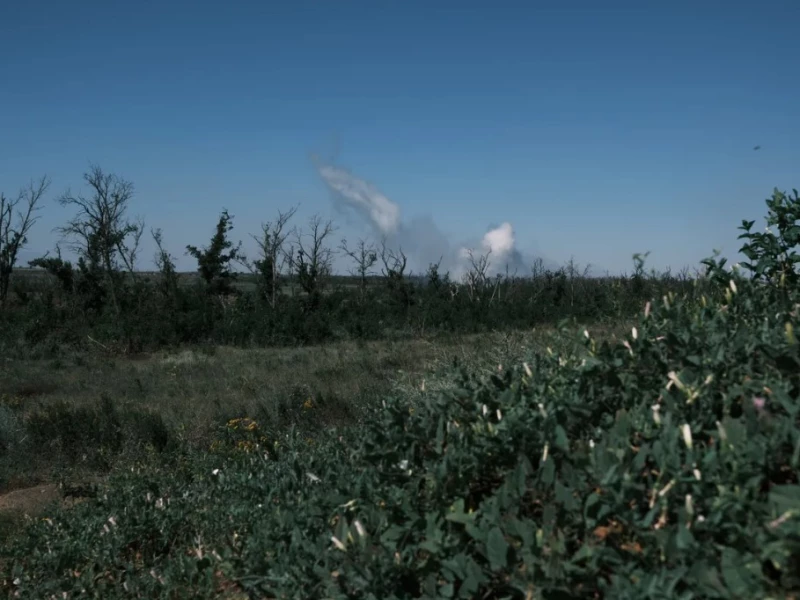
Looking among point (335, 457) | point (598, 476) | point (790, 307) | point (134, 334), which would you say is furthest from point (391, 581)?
point (134, 334)

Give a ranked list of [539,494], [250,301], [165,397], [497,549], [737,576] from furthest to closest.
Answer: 1. [250,301]
2. [165,397]
3. [539,494]
4. [497,549]
5. [737,576]

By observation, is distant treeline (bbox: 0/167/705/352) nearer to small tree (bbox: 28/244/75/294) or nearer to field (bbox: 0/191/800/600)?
small tree (bbox: 28/244/75/294)

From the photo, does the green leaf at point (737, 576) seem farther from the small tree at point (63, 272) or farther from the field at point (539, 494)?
the small tree at point (63, 272)

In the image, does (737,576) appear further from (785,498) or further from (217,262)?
(217,262)

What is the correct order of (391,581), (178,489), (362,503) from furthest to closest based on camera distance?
(178,489)
(362,503)
(391,581)

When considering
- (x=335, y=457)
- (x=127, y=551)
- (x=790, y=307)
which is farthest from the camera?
(x=127, y=551)

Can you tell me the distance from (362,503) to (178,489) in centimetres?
268

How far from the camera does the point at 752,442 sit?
1570mm

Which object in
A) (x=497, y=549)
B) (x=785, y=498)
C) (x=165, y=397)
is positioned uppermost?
(x=785, y=498)

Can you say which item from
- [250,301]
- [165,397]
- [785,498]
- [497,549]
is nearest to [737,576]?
[785,498]

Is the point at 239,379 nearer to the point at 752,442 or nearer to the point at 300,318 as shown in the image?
the point at 300,318

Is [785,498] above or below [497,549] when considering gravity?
above

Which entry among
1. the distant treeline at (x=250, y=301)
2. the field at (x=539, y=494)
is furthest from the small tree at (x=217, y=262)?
the field at (x=539, y=494)

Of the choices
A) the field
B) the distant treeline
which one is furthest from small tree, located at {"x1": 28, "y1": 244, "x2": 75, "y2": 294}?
the field
